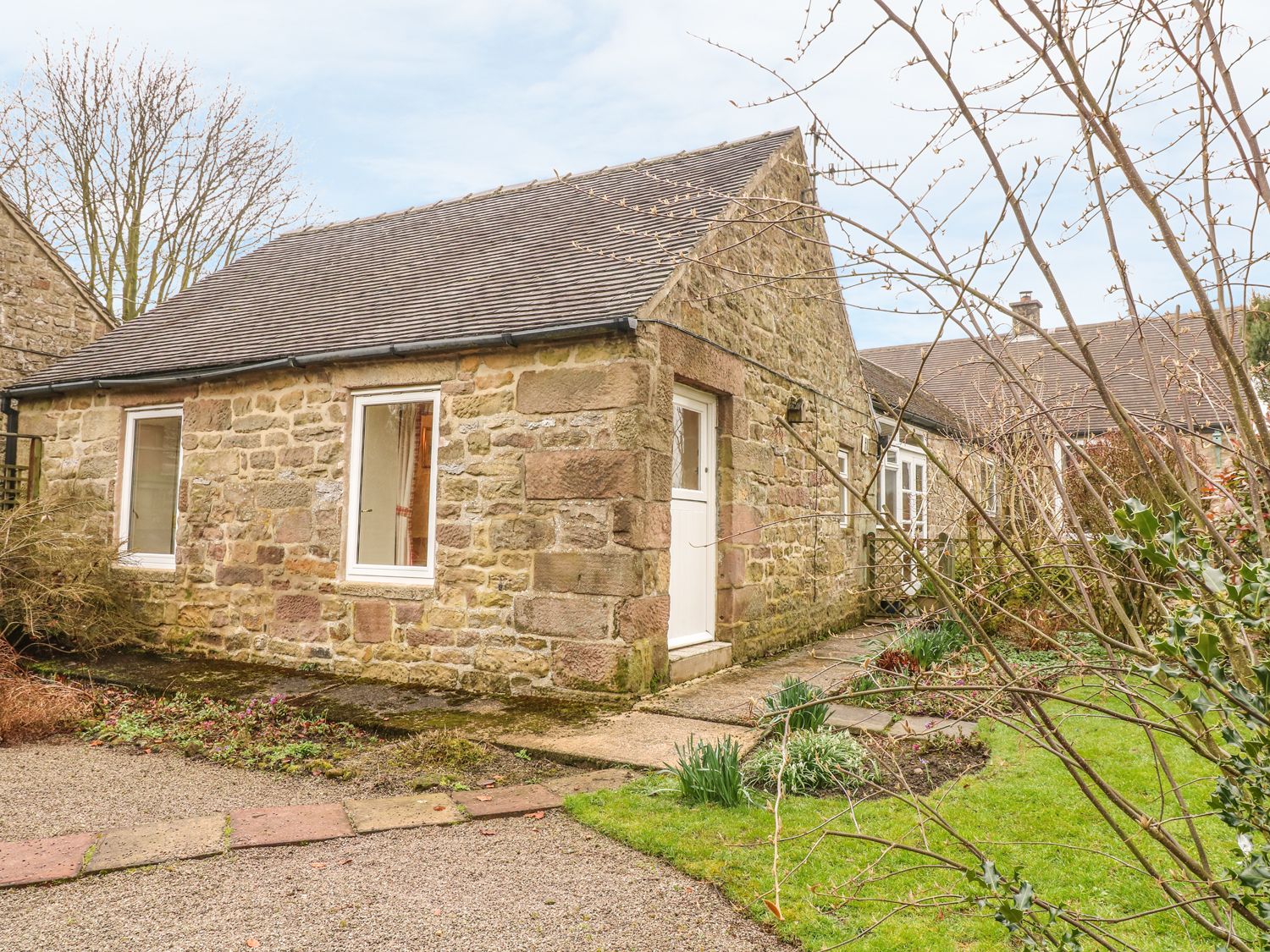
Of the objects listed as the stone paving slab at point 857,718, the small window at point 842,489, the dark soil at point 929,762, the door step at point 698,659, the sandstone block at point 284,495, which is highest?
the small window at point 842,489

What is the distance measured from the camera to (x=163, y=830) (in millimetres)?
4051

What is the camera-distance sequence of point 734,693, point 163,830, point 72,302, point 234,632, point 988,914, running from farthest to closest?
point 72,302 < point 234,632 < point 734,693 < point 163,830 < point 988,914

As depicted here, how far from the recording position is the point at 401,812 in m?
4.29

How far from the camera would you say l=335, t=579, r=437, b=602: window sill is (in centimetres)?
730

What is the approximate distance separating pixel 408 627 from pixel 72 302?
9.69 metres

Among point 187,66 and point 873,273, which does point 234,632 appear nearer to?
point 873,273

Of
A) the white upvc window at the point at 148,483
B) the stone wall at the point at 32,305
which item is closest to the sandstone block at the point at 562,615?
the white upvc window at the point at 148,483

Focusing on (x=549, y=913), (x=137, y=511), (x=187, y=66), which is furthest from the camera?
(x=187, y=66)

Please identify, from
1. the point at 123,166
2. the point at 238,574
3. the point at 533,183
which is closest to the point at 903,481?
the point at 533,183

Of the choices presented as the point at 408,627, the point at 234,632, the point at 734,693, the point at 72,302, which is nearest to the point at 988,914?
the point at 734,693

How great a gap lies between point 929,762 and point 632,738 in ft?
5.57

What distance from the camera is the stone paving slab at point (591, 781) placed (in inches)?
180

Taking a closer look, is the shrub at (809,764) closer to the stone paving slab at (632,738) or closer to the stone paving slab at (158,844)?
the stone paving slab at (632,738)

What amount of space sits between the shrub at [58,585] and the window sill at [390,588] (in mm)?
2455
